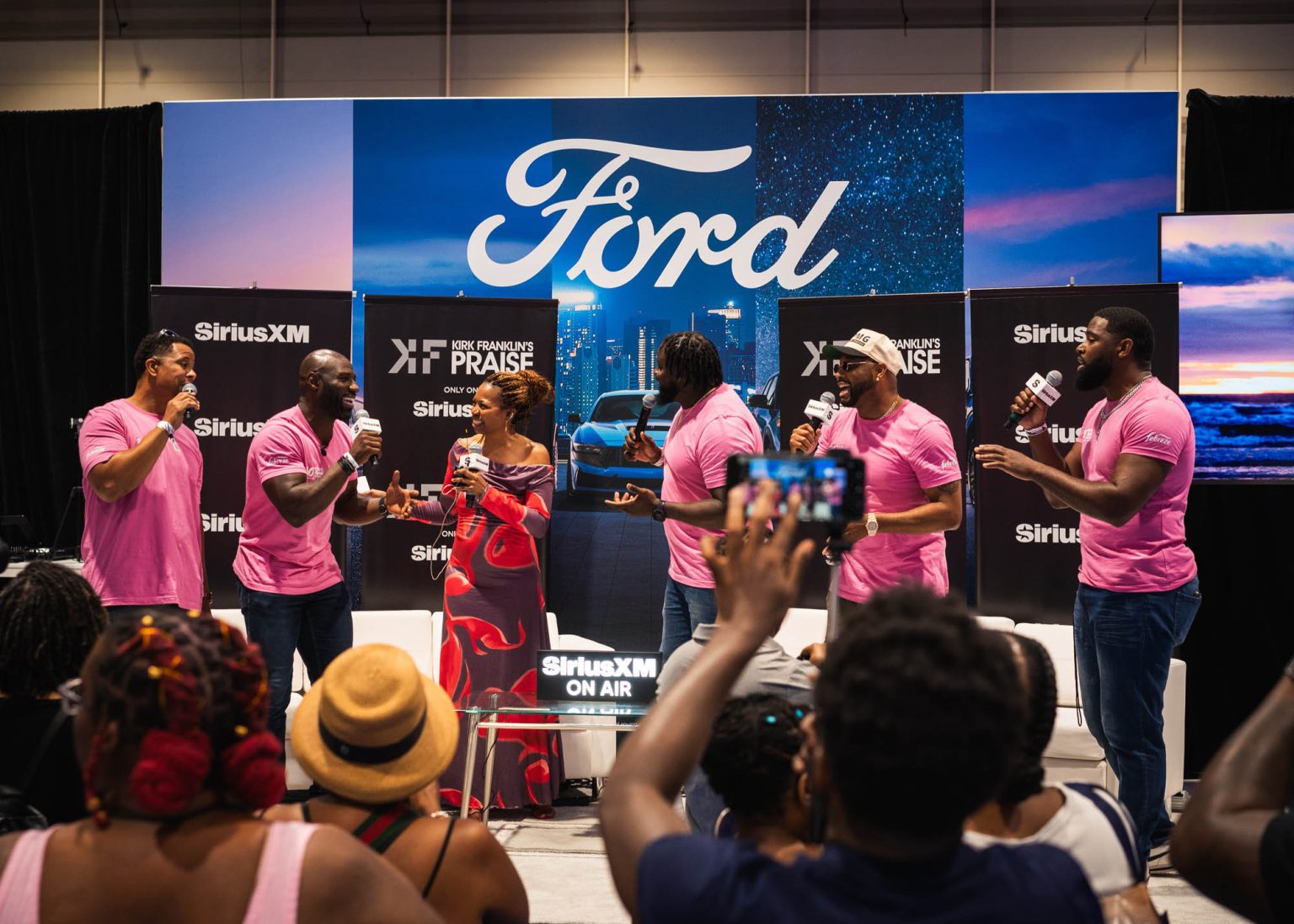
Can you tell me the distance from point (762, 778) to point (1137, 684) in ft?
7.69

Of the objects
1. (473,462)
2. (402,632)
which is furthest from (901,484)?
(402,632)

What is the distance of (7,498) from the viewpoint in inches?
260

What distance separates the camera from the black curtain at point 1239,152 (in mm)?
5910

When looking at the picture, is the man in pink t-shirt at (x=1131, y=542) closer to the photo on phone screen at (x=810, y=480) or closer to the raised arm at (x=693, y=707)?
the photo on phone screen at (x=810, y=480)

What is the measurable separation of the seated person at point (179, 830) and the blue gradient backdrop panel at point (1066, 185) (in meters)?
5.24

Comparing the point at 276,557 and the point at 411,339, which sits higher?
the point at 411,339

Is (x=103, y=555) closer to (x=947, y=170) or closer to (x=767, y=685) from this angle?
(x=767, y=685)

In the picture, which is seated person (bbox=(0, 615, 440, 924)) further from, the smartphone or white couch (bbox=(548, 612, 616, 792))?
white couch (bbox=(548, 612, 616, 792))

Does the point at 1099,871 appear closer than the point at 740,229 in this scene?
Yes

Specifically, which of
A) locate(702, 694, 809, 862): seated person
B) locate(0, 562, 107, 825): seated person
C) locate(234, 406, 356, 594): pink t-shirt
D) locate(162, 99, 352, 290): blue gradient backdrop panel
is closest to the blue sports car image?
locate(162, 99, 352, 290): blue gradient backdrop panel

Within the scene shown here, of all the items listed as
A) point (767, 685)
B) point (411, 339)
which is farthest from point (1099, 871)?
point (411, 339)

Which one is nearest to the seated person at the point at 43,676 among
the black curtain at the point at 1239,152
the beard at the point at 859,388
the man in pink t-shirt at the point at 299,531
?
the man in pink t-shirt at the point at 299,531

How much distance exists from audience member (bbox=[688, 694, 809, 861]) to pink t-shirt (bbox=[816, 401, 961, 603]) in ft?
6.86

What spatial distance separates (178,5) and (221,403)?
2840 millimetres
